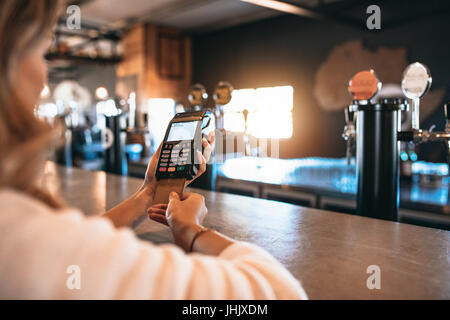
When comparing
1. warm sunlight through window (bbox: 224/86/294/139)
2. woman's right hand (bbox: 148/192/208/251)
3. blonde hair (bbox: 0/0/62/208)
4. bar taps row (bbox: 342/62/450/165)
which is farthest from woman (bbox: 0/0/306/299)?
warm sunlight through window (bbox: 224/86/294/139)

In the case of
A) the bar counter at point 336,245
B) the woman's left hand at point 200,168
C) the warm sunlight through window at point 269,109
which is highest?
the warm sunlight through window at point 269,109

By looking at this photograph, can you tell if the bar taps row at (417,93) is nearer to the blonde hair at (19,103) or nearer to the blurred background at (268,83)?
the blurred background at (268,83)

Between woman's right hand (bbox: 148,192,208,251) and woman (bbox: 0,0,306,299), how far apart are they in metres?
0.20

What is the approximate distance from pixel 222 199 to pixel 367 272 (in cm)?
76

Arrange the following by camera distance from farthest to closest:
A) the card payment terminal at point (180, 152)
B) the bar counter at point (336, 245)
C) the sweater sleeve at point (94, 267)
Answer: the card payment terminal at point (180, 152), the bar counter at point (336, 245), the sweater sleeve at point (94, 267)

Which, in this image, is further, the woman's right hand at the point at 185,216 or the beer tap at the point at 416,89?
the beer tap at the point at 416,89

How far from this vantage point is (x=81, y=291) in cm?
34

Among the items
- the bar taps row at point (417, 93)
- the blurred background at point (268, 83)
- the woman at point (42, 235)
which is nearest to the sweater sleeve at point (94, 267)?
the woman at point (42, 235)

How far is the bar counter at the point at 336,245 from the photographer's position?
23.2 inches

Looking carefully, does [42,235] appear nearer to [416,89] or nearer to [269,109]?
[416,89]

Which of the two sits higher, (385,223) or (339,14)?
(339,14)

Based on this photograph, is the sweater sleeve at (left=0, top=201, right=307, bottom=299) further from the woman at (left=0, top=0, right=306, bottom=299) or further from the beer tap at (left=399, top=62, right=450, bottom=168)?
the beer tap at (left=399, top=62, right=450, bottom=168)
